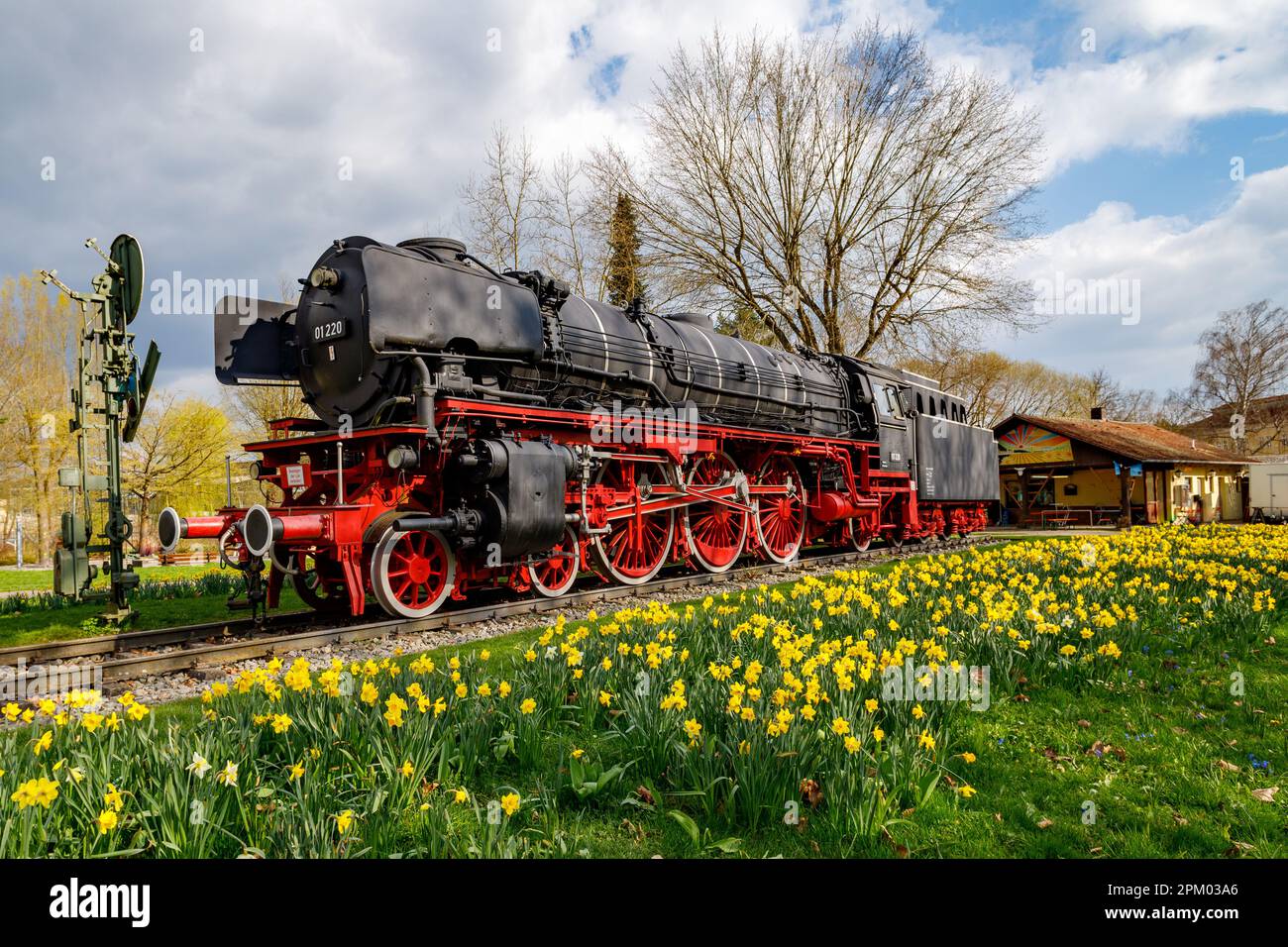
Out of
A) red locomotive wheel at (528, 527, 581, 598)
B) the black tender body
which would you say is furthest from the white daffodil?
red locomotive wheel at (528, 527, 581, 598)

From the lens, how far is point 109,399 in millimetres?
8602

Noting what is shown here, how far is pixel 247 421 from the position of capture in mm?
30719

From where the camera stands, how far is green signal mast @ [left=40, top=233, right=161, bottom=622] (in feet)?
27.9

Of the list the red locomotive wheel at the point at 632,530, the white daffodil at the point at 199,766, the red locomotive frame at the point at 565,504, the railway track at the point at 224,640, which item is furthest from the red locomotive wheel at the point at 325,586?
the white daffodil at the point at 199,766

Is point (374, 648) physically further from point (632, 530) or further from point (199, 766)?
point (632, 530)

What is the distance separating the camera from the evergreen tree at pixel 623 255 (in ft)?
86.8

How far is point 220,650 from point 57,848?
169 inches

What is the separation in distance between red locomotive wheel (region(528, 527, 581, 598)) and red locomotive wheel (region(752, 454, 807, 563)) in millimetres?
4220

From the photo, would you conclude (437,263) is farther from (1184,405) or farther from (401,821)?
(1184,405)

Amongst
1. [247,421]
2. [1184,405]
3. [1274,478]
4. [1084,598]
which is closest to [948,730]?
[1084,598]

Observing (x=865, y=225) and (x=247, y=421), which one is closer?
(x=865, y=225)

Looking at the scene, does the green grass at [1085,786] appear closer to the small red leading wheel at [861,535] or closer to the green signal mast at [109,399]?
the green signal mast at [109,399]

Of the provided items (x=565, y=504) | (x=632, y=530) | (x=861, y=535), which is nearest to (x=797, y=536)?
(x=861, y=535)

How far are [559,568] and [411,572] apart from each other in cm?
224
